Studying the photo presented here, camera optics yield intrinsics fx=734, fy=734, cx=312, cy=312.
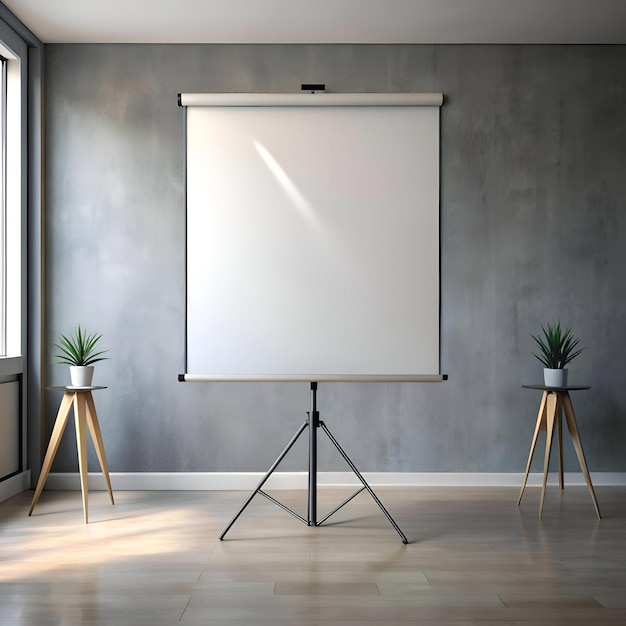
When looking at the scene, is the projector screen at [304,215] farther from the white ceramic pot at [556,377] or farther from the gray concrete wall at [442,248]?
the white ceramic pot at [556,377]

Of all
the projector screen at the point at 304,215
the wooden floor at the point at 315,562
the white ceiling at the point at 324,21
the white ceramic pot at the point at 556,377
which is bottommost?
the wooden floor at the point at 315,562

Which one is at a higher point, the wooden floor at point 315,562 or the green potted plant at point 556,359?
the green potted plant at point 556,359

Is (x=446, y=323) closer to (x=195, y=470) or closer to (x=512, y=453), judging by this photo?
(x=512, y=453)

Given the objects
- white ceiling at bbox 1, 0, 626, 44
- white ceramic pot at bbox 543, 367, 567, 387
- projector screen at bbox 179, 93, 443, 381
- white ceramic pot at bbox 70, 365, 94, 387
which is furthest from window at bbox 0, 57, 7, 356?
white ceramic pot at bbox 543, 367, 567, 387

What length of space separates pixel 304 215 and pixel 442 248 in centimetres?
88

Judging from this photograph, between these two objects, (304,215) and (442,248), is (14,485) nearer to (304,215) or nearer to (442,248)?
(304,215)

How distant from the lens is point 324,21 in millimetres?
4172

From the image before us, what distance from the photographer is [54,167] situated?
452 cm

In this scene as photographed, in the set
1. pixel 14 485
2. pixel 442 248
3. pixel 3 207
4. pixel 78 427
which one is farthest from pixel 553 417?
pixel 3 207

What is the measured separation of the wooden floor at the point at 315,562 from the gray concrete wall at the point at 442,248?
1.35ft

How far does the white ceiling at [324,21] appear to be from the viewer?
3.95 metres

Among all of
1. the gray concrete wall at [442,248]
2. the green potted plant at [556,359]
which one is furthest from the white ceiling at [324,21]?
the green potted plant at [556,359]

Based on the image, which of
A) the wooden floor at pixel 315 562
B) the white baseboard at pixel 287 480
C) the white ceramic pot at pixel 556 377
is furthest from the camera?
the white baseboard at pixel 287 480

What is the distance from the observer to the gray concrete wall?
451 centimetres
